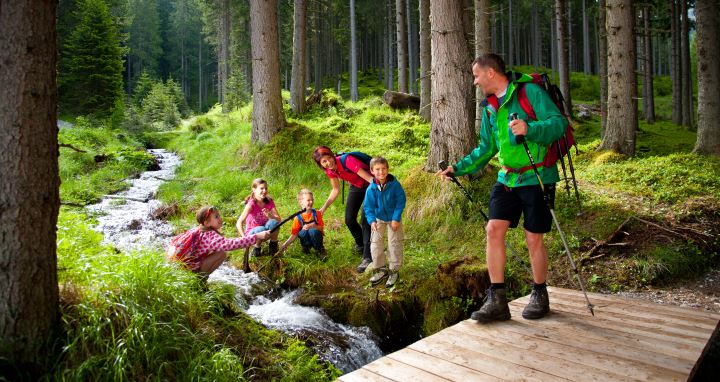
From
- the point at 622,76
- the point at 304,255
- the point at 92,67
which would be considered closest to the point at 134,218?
the point at 304,255

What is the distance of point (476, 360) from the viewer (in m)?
3.30

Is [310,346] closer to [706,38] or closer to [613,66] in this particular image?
[613,66]

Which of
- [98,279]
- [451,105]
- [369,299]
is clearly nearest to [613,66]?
[451,105]

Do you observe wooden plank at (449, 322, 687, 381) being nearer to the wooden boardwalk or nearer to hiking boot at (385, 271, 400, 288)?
the wooden boardwalk

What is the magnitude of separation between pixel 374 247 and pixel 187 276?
8.40 feet

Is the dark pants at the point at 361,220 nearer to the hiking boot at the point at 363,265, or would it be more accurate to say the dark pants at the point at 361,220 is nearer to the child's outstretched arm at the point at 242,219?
the hiking boot at the point at 363,265

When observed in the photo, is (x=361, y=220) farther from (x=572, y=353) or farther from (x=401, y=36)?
(x=401, y=36)

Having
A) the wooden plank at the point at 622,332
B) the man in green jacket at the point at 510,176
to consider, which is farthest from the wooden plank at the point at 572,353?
the wooden plank at the point at 622,332

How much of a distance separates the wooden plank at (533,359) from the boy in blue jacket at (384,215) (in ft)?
7.38

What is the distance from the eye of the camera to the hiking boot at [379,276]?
20.4 ft

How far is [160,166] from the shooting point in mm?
17438

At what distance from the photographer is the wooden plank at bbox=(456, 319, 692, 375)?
319 centimetres

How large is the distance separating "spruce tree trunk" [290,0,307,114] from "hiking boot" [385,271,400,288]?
12.4m

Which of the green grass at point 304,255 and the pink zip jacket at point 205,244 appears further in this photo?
the pink zip jacket at point 205,244
